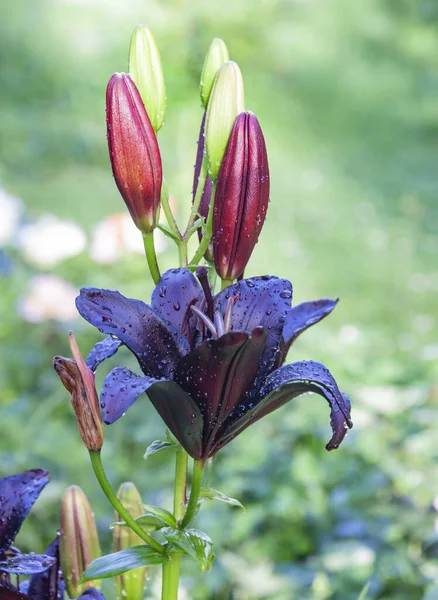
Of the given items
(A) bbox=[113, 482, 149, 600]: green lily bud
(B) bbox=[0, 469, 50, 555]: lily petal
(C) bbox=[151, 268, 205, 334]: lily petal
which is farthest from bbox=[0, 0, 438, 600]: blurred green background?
(C) bbox=[151, 268, 205, 334]: lily petal

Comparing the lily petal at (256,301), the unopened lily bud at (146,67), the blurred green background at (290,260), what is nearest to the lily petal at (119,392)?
the lily petal at (256,301)

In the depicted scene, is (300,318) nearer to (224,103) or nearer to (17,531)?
(224,103)

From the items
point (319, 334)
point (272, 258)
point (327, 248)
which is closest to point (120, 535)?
point (319, 334)

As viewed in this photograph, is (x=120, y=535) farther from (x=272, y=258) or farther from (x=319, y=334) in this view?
(x=272, y=258)

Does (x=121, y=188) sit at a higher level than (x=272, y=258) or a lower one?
lower

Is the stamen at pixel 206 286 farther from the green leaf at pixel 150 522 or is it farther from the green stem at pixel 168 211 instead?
the green leaf at pixel 150 522

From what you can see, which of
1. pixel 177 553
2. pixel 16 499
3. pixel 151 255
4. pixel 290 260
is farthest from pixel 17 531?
pixel 290 260

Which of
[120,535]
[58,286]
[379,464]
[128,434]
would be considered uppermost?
[58,286]
